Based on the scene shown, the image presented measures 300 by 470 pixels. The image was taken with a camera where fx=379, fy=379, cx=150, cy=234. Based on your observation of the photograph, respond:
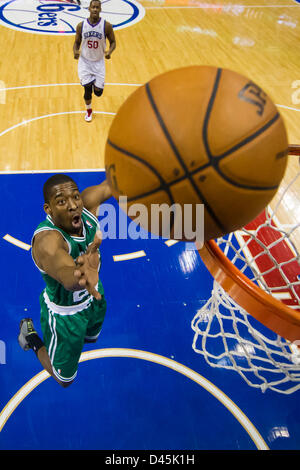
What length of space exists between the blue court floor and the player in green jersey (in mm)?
247

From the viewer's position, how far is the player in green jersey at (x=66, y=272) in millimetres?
1949

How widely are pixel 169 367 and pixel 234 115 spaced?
2.34m

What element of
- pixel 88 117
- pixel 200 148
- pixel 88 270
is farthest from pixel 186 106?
pixel 88 117

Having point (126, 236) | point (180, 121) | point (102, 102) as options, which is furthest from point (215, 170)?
point (102, 102)

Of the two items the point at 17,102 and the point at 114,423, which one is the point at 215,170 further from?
the point at 17,102

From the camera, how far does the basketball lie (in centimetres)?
130

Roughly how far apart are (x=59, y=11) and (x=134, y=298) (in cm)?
921

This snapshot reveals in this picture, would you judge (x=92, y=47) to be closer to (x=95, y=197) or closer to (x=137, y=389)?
(x=95, y=197)

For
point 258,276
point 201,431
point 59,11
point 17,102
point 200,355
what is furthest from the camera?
point 59,11

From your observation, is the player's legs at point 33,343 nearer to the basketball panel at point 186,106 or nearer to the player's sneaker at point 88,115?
the basketball panel at point 186,106

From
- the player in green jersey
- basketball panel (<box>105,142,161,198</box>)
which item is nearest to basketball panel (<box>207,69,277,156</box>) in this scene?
basketball panel (<box>105,142,161,198</box>)

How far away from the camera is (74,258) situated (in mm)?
2371

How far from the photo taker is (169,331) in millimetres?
3371

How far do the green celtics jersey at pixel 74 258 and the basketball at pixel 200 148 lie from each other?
96cm
